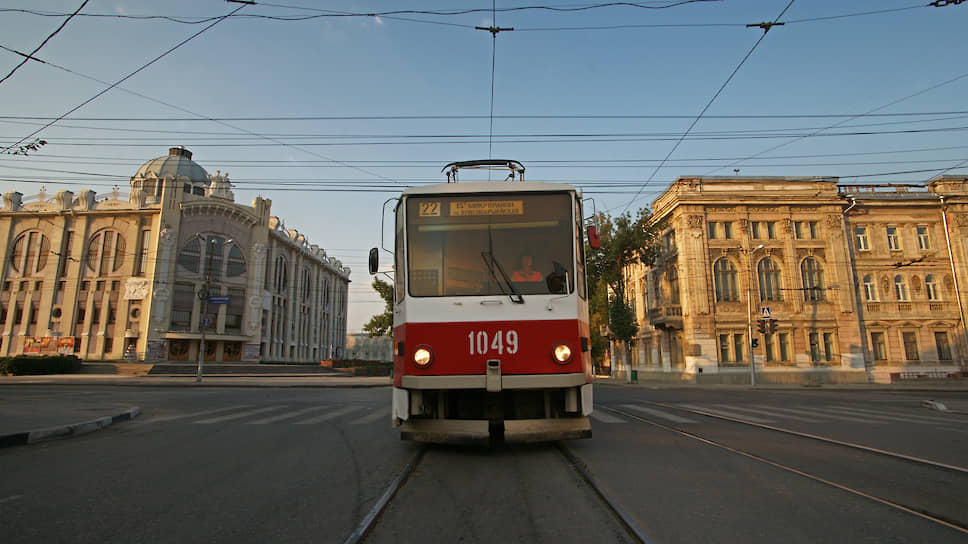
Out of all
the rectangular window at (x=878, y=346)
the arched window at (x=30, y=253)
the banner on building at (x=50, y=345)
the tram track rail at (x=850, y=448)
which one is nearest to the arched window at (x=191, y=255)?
the banner on building at (x=50, y=345)

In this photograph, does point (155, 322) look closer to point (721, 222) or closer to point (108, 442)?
point (108, 442)

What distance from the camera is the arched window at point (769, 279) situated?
119ft

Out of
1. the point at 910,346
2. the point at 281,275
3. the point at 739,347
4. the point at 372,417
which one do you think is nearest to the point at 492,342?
the point at 372,417

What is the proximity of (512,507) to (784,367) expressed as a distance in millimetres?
36730

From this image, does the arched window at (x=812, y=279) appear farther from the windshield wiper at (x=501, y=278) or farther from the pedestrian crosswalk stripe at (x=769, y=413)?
the windshield wiper at (x=501, y=278)

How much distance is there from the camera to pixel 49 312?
4650 centimetres

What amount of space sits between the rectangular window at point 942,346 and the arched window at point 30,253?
72725 millimetres

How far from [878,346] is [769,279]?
886 cm

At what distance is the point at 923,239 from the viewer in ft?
125

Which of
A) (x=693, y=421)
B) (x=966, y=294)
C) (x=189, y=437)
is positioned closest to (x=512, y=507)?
(x=189, y=437)

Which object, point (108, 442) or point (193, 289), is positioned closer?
point (108, 442)

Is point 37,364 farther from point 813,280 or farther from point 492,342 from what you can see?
point 813,280

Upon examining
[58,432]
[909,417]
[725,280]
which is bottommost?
[909,417]

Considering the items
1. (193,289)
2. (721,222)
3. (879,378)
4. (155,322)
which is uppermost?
(721,222)
